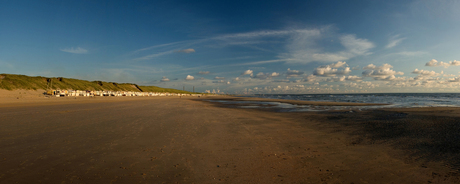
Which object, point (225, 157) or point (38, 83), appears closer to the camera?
point (225, 157)

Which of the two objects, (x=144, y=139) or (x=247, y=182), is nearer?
(x=247, y=182)

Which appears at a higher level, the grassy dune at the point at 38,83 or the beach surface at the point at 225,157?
the grassy dune at the point at 38,83

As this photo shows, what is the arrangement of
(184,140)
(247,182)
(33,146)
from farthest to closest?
1. (184,140)
2. (33,146)
3. (247,182)

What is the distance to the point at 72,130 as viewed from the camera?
398 inches

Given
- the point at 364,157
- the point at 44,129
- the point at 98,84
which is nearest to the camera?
the point at 364,157

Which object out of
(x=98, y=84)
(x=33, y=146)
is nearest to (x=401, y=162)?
(x=33, y=146)

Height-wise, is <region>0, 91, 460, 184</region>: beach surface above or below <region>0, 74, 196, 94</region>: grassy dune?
below

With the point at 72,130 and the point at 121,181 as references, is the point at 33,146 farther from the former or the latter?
the point at 121,181

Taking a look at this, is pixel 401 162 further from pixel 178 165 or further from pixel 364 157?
pixel 178 165

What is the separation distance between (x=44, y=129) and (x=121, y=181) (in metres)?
9.30

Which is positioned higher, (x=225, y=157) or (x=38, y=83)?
(x=38, y=83)

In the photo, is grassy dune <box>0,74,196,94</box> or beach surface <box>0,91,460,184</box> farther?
grassy dune <box>0,74,196,94</box>

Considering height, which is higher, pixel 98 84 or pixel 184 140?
pixel 98 84

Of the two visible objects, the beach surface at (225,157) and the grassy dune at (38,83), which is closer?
the beach surface at (225,157)
